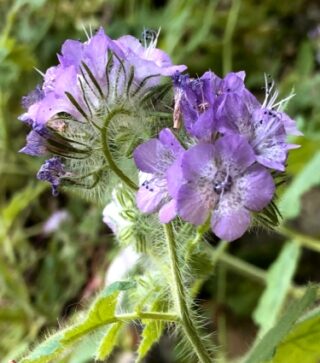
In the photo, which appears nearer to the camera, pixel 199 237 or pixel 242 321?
pixel 199 237

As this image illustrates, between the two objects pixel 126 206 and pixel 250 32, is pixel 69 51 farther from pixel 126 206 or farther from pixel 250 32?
pixel 250 32

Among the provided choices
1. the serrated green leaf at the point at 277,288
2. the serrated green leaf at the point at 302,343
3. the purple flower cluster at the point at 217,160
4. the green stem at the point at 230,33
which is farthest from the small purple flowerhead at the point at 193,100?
the green stem at the point at 230,33

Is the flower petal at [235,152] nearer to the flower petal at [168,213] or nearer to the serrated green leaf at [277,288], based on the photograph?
the flower petal at [168,213]

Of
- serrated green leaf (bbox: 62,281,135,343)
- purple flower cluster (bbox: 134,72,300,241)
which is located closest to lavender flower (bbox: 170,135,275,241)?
purple flower cluster (bbox: 134,72,300,241)

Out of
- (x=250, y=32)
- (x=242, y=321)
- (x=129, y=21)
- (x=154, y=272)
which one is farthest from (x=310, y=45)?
(x=154, y=272)

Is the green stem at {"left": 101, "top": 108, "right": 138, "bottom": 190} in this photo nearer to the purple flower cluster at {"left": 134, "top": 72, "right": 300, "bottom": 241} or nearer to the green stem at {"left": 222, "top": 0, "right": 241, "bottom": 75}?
the purple flower cluster at {"left": 134, "top": 72, "right": 300, "bottom": 241}

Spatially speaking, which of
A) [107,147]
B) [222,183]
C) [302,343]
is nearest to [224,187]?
[222,183]
